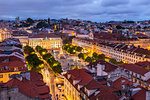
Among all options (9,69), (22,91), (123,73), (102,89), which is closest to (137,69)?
(123,73)

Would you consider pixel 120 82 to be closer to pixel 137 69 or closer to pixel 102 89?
pixel 102 89

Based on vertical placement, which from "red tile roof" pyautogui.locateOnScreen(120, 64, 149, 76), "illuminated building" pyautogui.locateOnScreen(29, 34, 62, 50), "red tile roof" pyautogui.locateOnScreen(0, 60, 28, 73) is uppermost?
"red tile roof" pyautogui.locateOnScreen(0, 60, 28, 73)

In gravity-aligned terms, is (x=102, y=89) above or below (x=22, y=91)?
below

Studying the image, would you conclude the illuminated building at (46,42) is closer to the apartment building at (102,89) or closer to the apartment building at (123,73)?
the apartment building at (123,73)

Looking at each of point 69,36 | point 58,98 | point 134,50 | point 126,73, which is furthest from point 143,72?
point 69,36

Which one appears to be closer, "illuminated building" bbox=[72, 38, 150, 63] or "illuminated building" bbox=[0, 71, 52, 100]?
"illuminated building" bbox=[0, 71, 52, 100]

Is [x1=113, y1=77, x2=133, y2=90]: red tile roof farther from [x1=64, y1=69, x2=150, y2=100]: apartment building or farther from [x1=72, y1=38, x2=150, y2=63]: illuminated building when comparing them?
[x1=72, y1=38, x2=150, y2=63]: illuminated building

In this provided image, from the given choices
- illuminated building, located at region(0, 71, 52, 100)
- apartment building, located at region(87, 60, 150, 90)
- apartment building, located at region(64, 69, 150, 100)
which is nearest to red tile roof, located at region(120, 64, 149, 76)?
apartment building, located at region(87, 60, 150, 90)

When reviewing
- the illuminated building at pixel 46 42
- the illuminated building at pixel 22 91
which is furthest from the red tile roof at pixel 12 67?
the illuminated building at pixel 46 42

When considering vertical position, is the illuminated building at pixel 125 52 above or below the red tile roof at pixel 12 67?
below

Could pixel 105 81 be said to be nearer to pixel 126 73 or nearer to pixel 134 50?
pixel 126 73

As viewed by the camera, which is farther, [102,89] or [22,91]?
[102,89]
